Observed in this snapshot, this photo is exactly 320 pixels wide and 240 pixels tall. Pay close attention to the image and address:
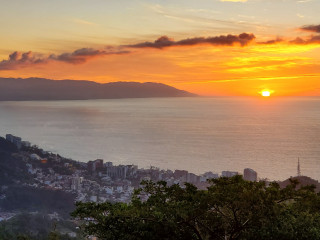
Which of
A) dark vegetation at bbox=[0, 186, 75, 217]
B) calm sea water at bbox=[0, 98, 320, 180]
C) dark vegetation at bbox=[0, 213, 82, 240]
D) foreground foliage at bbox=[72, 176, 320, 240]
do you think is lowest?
dark vegetation at bbox=[0, 186, 75, 217]

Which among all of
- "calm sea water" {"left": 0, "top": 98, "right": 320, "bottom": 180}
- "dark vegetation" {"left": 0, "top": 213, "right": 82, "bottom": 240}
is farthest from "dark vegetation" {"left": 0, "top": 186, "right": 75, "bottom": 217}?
"calm sea water" {"left": 0, "top": 98, "right": 320, "bottom": 180}

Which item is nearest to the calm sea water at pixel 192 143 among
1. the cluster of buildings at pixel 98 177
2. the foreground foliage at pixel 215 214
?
the cluster of buildings at pixel 98 177

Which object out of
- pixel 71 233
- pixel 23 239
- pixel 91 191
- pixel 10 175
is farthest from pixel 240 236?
pixel 10 175

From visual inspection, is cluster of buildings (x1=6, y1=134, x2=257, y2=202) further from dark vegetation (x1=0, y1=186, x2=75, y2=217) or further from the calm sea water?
the calm sea water

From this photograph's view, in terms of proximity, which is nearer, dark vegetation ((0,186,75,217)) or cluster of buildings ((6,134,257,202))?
dark vegetation ((0,186,75,217))

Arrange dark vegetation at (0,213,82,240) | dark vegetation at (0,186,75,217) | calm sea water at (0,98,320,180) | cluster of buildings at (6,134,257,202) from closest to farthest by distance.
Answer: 1. dark vegetation at (0,213,82,240)
2. dark vegetation at (0,186,75,217)
3. cluster of buildings at (6,134,257,202)
4. calm sea water at (0,98,320,180)

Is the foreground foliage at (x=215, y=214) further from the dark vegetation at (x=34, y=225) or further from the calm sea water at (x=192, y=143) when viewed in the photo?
the calm sea water at (x=192, y=143)

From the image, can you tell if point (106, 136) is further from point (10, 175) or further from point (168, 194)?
point (168, 194)

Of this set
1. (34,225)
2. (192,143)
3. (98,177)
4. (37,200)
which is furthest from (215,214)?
(192,143)
